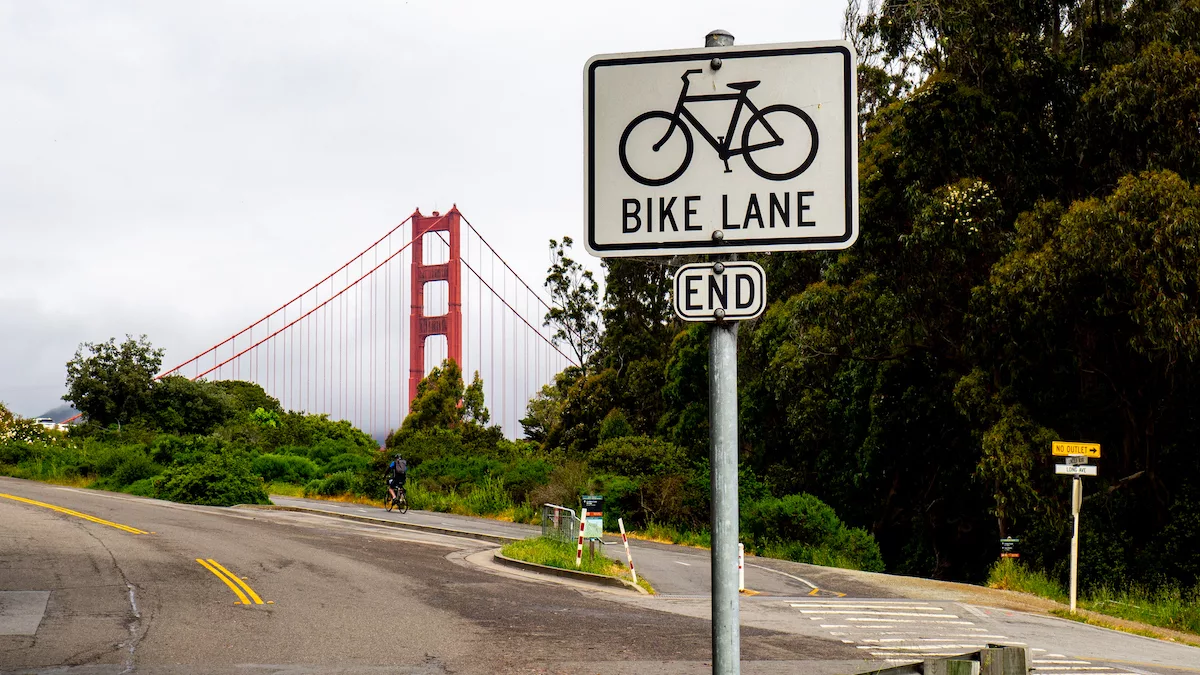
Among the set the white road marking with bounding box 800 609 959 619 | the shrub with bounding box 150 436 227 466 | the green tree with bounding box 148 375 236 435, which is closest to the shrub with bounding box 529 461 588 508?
the shrub with bounding box 150 436 227 466

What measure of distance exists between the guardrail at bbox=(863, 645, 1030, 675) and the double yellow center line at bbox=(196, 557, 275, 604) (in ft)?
47.5

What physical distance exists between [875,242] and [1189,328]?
27.2ft

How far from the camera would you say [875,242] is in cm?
2795

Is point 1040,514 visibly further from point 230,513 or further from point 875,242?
point 230,513

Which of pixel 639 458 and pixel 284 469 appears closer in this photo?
pixel 639 458

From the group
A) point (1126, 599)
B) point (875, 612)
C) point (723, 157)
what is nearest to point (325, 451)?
point (1126, 599)

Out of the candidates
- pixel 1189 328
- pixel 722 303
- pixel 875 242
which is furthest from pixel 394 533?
pixel 722 303

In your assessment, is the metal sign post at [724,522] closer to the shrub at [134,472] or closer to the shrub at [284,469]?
the shrub at [134,472]

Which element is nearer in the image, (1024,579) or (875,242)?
(1024,579)

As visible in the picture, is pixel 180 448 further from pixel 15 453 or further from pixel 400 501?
pixel 15 453

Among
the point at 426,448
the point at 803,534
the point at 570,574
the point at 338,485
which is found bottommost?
the point at 803,534

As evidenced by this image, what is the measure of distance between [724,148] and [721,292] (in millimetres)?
317

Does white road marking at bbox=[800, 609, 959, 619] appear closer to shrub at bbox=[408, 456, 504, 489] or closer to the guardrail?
the guardrail

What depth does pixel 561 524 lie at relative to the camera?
80.1 ft
